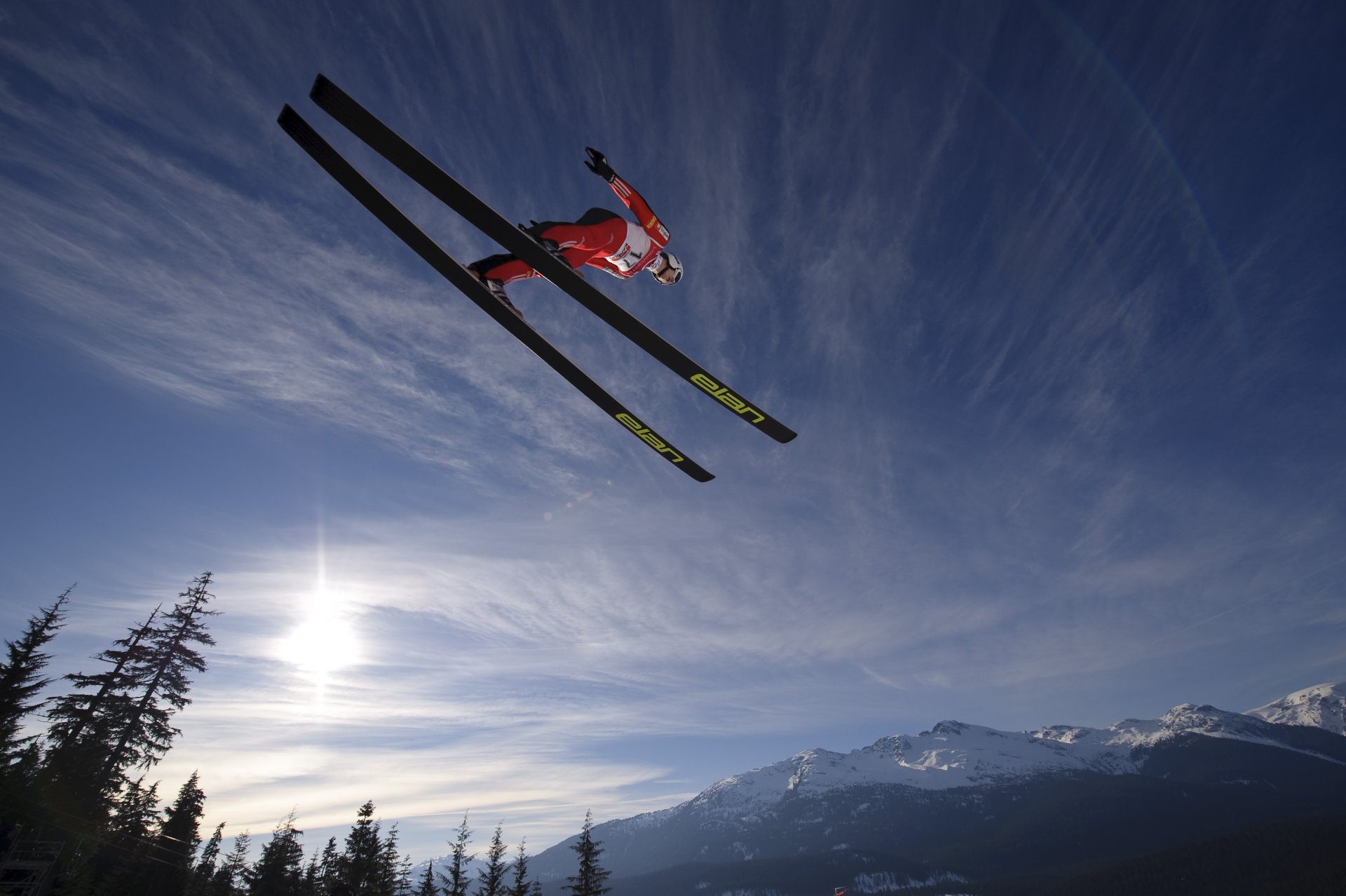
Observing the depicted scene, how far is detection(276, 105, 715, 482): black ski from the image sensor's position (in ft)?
23.7

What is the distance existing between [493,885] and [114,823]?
670 inches

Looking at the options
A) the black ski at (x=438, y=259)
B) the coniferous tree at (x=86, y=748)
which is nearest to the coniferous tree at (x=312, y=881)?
the coniferous tree at (x=86, y=748)

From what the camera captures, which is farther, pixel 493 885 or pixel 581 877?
pixel 493 885

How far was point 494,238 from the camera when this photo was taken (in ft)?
23.1

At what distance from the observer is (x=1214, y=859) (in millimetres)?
146250

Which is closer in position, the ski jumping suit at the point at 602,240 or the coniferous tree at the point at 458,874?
the ski jumping suit at the point at 602,240

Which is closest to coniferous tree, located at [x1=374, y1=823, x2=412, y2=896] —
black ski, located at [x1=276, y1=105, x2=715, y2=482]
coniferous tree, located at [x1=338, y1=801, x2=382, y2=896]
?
coniferous tree, located at [x1=338, y1=801, x2=382, y2=896]

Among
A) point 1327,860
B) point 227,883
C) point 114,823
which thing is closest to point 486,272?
point 114,823

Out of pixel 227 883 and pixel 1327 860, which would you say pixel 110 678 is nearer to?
pixel 227 883

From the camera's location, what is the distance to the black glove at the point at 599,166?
7410 millimetres

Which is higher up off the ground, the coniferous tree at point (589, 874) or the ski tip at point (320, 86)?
the ski tip at point (320, 86)

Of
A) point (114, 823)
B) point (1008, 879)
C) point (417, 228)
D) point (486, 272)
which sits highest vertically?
point (417, 228)

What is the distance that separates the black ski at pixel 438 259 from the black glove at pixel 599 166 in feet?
7.13

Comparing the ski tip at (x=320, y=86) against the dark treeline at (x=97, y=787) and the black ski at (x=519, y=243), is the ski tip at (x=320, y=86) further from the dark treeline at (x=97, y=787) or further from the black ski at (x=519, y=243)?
the dark treeline at (x=97, y=787)
